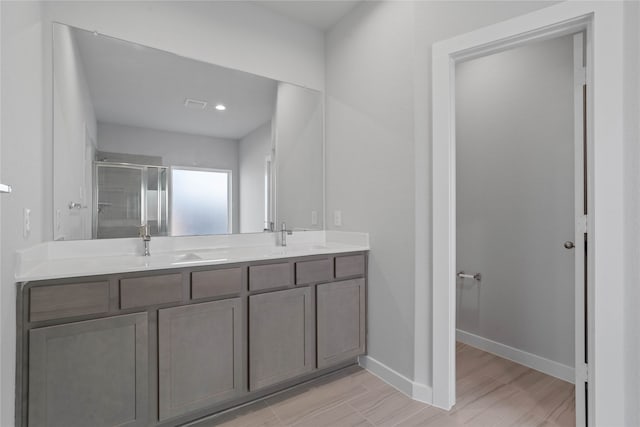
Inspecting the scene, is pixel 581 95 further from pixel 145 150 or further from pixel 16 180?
pixel 16 180

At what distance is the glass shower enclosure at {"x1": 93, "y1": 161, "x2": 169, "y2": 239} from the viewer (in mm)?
1883

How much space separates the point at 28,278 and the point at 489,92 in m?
3.18

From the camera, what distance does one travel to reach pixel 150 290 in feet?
5.16

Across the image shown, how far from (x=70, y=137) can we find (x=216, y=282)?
1.14m

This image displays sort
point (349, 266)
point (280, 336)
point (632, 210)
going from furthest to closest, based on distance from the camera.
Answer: point (349, 266), point (280, 336), point (632, 210)

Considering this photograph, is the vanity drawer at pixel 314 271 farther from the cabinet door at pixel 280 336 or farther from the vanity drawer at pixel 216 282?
the vanity drawer at pixel 216 282

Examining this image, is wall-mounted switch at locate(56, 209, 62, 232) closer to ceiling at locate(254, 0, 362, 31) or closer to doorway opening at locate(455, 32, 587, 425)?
ceiling at locate(254, 0, 362, 31)

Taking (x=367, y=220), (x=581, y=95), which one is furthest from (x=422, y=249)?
(x=581, y=95)

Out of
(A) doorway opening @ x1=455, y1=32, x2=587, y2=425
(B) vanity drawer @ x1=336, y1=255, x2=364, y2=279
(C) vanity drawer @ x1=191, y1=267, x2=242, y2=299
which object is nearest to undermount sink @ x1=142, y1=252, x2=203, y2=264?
(C) vanity drawer @ x1=191, y1=267, x2=242, y2=299

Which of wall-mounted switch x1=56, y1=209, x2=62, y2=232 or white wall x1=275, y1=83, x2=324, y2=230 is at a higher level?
white wall x1=275, y1=83, x2=324, y2=230

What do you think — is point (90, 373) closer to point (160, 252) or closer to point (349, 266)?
point (160, 252)

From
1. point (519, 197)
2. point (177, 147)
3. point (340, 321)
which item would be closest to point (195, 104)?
point (177, 147)

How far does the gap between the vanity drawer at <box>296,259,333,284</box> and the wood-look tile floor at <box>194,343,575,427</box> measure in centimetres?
72

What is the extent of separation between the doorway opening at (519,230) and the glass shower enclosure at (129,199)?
2008 millimetres
